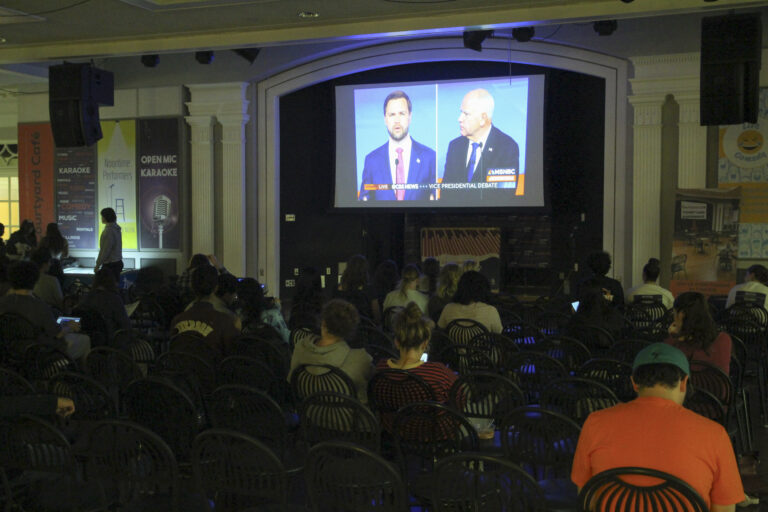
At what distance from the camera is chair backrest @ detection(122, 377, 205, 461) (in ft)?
11.6

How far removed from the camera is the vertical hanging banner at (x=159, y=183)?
1185 cm

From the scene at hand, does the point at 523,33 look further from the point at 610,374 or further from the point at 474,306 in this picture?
the point at 610,374

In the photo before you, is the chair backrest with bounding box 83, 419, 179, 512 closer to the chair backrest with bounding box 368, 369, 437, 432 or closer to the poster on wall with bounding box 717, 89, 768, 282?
the chair backrest with bounding box 368, 369, 437, 432

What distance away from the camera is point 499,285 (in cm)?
1140

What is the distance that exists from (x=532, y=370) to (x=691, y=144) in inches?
238

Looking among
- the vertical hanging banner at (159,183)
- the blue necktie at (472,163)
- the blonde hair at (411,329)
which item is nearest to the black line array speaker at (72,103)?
the vertical hanging banner at (159,183)

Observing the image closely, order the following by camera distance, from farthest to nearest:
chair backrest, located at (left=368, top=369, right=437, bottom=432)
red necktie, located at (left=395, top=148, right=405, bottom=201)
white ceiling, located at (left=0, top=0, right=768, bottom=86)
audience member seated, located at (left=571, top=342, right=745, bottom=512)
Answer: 1. red necktie, located at (left=395, top=148, right=405, bottom=201)
2. white ceiling, located at (left=0, top=0, right=768, bottom=86)
3. chair backrest, located at (left=368, top=369, right=437, bottom=432)
4. audience member seated, located at (left=571, top=342, right=745, bottom=512)

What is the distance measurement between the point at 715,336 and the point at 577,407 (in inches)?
41.8

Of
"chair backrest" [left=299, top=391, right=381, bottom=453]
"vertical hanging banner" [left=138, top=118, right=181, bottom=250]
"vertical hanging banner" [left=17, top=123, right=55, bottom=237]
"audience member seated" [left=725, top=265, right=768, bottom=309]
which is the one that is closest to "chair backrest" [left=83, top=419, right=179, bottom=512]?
"chair backrest" [left=299, top=391, right=381, bottom=453]

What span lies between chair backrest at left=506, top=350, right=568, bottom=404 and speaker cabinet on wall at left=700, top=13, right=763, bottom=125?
3.89m

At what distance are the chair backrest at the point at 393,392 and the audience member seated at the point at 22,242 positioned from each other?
7.82m

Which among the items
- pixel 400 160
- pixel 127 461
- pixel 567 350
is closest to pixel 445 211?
pixel 400 160

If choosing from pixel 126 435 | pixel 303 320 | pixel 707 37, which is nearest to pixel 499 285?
pixel 707 37

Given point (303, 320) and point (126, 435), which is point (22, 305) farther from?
point (126, 435)
